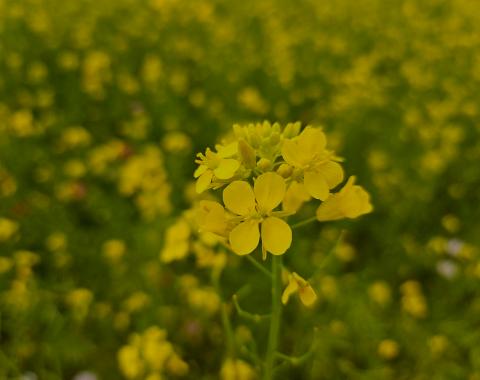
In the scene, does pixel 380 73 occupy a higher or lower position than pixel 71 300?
higher

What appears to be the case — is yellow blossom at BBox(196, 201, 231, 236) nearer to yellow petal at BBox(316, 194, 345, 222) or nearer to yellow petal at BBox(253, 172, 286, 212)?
yellow petal at BBox(253, 172, 286, 212)

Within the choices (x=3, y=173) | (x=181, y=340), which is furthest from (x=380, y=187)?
(x=3, y=173)

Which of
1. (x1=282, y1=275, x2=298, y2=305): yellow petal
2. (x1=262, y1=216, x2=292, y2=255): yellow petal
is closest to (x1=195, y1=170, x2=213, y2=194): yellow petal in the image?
(x1=262, y1=216, x2=292, y2=255): yellow petal

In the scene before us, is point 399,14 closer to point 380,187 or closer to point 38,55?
point 380,187

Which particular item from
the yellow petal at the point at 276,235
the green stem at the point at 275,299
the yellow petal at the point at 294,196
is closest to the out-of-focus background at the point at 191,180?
the green stem at the point at 275,299

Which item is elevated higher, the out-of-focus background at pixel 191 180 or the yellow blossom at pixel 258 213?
the out-of-focus background at pixel 191 180

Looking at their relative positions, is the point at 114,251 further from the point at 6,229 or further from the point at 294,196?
the point at 294,196

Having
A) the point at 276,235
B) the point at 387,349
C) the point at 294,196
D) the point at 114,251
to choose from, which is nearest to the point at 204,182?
the point at 276,235

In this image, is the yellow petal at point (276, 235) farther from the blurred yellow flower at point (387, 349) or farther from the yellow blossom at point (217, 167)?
the blurred yellow flower at point (387, 349)
